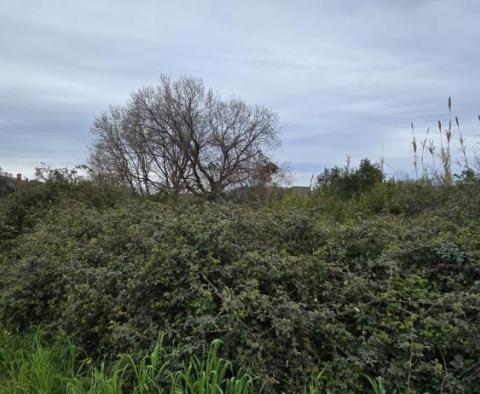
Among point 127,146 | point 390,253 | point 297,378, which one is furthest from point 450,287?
point 127,146

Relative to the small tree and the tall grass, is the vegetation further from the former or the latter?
the small tree

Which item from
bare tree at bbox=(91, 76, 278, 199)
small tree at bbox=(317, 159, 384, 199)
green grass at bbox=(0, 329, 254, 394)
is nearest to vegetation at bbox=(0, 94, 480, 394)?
green grass at bbox=(0, 329, 254, 394)

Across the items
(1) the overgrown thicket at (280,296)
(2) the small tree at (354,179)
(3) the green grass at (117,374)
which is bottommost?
(3) the green grass at (117,374)

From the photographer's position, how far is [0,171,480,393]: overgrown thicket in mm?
2627

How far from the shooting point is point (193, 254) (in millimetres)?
3246

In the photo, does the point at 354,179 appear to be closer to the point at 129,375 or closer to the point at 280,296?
the point at 280,296

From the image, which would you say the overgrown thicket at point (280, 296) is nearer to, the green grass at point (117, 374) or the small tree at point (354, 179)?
the green grass at point (117, 374)

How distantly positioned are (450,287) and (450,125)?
5585 millimetres

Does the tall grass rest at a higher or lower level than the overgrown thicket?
lower

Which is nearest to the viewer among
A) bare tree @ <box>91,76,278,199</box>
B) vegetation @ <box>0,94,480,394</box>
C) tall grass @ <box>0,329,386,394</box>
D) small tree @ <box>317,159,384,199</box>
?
tall grass @ <box>0,329,386,394</box>

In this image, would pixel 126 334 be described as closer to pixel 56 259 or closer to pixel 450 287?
pixel 56 259

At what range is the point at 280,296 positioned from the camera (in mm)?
2990

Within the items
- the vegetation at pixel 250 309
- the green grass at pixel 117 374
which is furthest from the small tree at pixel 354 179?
the green grass at pixel 117 374

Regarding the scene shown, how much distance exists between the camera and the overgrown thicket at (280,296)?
Answer: 2.63 m
